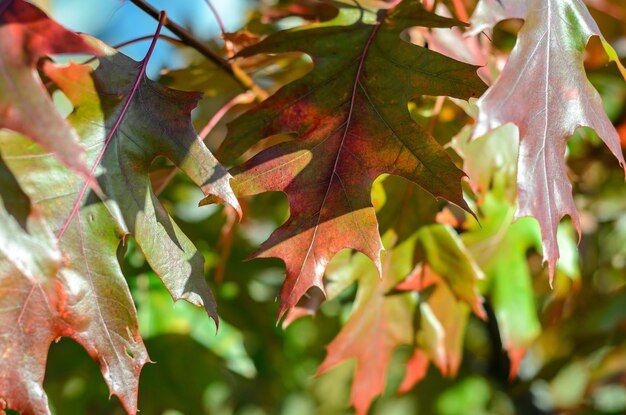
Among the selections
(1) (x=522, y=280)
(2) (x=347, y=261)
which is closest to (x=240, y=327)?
(2) (x=347, y=261)

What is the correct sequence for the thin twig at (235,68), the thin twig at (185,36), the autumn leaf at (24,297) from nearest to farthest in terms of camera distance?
the autumn leaf at (24,297) < the thin twig at (185,36) < the thin twig at (235,68)

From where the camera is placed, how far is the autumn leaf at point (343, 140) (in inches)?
32.6

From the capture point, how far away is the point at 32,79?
60cm

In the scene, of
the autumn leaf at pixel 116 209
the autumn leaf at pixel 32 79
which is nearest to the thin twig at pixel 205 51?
the autumn leaf at pixel 116 209

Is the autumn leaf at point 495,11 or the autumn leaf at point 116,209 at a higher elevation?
the autumn leaf at point 495,11

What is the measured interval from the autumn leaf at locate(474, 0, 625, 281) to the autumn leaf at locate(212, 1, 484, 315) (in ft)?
0.15

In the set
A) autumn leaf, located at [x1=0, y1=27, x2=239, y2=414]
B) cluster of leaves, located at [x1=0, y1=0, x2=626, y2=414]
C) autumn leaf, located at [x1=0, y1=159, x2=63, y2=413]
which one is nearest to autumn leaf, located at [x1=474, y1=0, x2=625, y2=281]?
cluster of leaves, located at [x1=0, y1=0, x2=626, y2=414]

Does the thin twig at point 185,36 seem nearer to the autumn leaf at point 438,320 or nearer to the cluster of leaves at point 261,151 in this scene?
the cluster of leaves at point 261,151

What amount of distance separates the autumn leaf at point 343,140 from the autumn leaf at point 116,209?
8 cm

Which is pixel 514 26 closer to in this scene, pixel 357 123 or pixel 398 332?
pixel 398 332

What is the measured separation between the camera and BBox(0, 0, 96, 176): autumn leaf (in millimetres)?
582

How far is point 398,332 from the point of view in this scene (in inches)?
49.8

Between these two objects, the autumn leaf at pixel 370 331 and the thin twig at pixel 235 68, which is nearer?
the thin twig at pixel 235 68

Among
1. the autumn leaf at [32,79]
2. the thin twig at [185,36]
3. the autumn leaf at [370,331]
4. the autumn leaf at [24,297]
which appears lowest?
the autumn leaf at [370,331]
